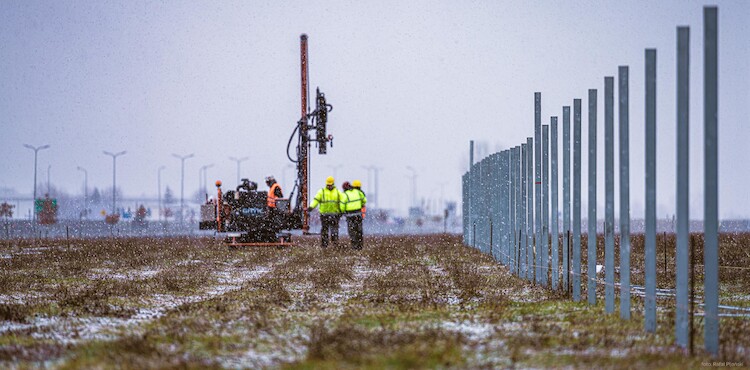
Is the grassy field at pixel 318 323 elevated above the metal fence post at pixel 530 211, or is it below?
below

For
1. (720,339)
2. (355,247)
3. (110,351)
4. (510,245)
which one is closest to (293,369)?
(110,351)

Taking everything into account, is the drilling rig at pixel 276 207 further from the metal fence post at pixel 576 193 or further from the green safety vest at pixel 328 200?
the metal fence post at pixel 576 193

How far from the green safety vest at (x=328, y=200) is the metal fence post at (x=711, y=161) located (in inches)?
756

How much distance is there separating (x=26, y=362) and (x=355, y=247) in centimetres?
2045

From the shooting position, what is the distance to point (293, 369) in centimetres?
804

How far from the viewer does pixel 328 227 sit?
29547mm

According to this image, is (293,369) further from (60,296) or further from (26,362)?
(60,296)

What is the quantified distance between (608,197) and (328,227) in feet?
55.5

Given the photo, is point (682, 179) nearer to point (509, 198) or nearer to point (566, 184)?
point (566, 184)

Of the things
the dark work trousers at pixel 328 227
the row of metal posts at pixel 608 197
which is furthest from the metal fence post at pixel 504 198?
the dark work trousers at pixel 328 227

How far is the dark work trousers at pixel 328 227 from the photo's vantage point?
28.8 metres

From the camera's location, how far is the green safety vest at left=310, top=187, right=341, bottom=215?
2819 centimetres

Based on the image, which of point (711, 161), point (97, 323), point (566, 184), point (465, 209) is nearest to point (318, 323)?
point (97, 323)

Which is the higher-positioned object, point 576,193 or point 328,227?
point 576,193
